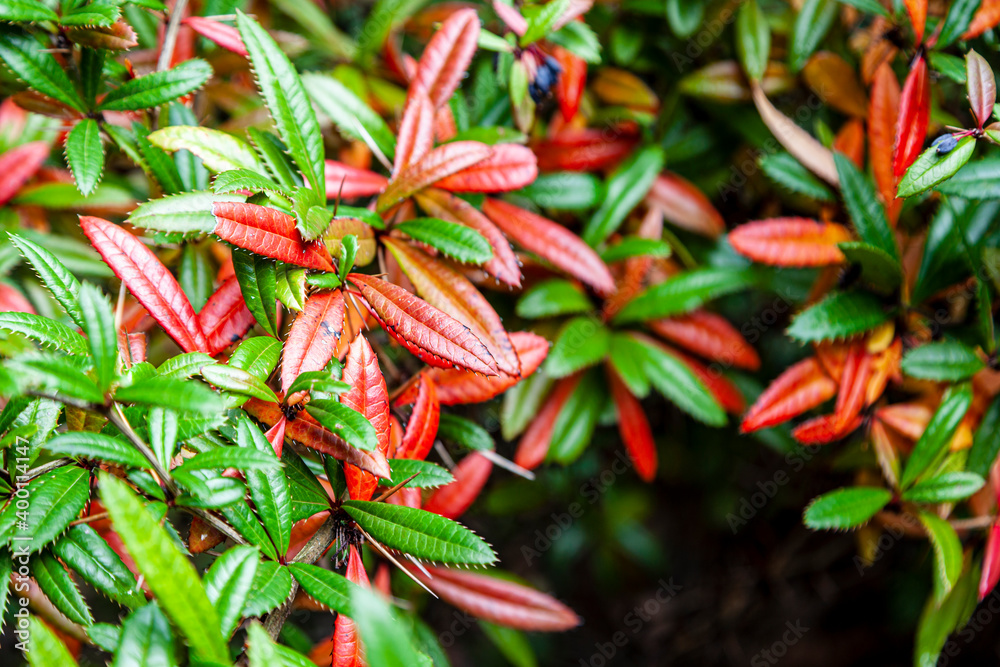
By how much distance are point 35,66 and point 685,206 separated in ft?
4.05

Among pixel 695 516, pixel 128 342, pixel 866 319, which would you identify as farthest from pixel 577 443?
pixel 695 516

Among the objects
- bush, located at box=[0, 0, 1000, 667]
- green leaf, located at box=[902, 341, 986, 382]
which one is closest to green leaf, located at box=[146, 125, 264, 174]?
bush, located at box=[0, 0, 1000, 667]

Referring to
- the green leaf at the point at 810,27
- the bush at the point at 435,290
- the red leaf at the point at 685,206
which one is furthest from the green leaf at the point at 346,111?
the green leaf at the point at 810,27

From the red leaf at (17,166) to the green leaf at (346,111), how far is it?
570 millimetres

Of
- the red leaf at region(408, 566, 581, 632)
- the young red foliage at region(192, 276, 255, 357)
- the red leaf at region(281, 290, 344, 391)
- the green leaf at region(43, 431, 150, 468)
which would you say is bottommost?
the red leaf at region(408, 566, 581, 632)

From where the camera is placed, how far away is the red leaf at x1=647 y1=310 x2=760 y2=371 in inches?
54.5

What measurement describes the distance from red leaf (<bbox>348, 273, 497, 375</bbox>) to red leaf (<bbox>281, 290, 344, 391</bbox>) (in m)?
0.04

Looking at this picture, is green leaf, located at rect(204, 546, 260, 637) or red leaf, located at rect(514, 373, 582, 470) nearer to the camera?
green leaf, located at rect(204, 546, 260, 637)

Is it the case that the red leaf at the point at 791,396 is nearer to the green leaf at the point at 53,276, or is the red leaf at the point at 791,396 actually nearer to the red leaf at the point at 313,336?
the red leaf at the point at 313,336

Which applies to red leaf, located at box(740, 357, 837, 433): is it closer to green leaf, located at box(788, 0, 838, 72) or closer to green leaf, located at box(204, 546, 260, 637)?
green leaf, located at box(788, 0, 838, 72)

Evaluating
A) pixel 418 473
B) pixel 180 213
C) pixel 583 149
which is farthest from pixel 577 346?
pixel 180 213

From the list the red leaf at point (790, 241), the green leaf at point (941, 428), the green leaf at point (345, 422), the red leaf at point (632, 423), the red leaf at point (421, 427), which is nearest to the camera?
Result: the green leaf at point (345, 422)

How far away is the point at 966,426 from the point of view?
Result: 118cm

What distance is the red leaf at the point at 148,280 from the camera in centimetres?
77
